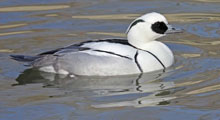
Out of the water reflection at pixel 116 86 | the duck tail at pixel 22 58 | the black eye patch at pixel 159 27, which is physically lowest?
the water reflection at pixel 116 86

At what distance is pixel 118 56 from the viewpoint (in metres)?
10.1

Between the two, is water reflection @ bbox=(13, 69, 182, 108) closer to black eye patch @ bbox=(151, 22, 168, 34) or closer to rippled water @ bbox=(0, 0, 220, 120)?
rippled water @ bbox=(0, 0, 220, 120)

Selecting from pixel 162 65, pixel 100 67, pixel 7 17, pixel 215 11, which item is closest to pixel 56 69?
pixel 100 67

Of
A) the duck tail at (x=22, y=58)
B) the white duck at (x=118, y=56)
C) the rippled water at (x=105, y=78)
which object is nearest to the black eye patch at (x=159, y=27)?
the white duck at (x=118, y=56)

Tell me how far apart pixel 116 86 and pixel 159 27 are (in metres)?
1.26

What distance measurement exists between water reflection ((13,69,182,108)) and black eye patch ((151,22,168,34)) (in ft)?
1.96

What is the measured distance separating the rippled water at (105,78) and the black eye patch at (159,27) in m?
0.57

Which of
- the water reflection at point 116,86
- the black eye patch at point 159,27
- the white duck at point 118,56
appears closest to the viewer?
the water reflection at point 116,86

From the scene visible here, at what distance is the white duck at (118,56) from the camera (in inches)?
400

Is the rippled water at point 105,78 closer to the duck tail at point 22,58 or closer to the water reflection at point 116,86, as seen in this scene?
the water reflection at point 116,86

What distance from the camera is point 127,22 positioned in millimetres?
13164

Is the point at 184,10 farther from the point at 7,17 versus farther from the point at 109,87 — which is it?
the point at 109,87

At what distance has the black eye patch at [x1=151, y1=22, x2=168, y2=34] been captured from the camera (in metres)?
10.5

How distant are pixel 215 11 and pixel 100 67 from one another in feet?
13.8
